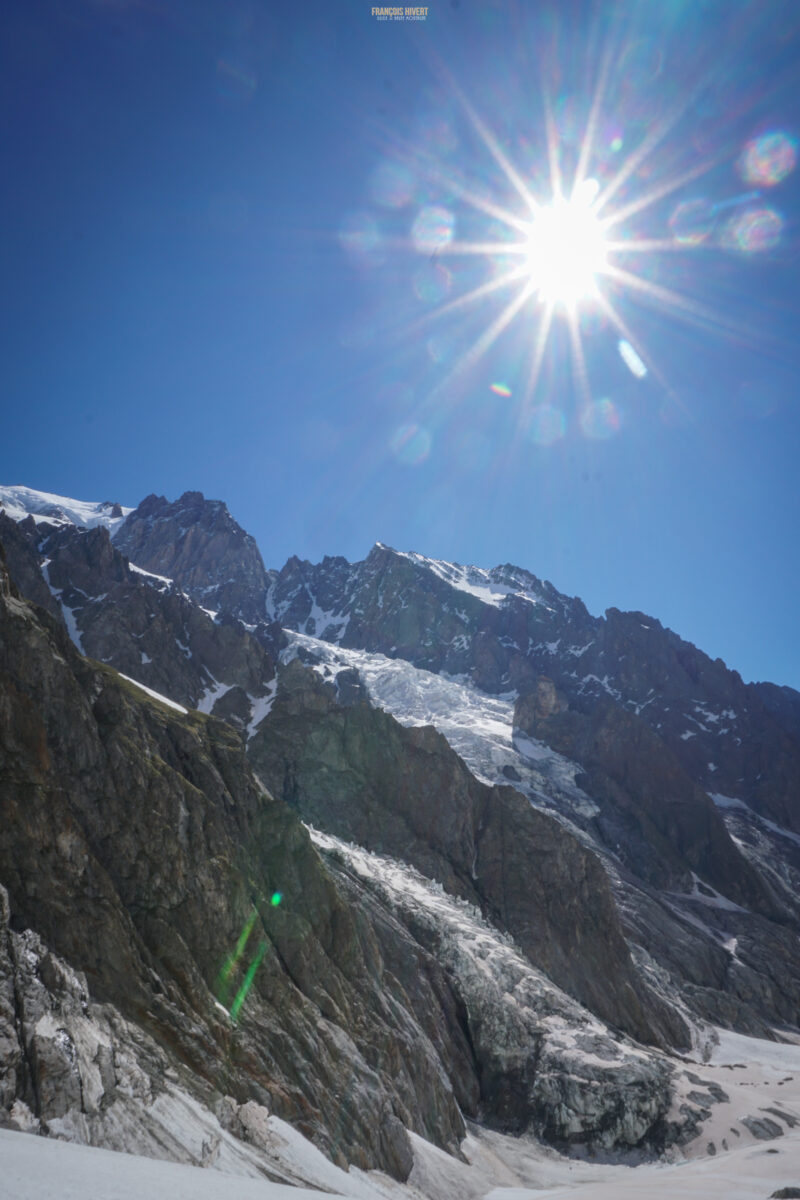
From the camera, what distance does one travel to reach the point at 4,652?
116ft

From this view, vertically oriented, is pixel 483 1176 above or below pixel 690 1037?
below

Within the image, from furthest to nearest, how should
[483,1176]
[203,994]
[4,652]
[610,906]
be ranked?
[610,906], [483,1176], [4,652], [203,994]

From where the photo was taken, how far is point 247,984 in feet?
120

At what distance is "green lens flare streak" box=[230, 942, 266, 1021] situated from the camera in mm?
34250

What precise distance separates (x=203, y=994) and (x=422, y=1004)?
30.1 meters

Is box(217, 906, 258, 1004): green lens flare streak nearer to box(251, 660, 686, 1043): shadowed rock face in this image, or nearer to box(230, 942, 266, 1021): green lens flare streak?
box(230, 942, 266, 1021): green lens flare streak

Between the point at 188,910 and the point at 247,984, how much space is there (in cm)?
538

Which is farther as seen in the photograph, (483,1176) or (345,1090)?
(483,1176)

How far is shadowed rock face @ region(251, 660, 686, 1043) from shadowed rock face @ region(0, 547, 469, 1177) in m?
40.9

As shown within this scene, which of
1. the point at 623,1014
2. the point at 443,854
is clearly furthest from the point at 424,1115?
the point at 443,854

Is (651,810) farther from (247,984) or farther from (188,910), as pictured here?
(188,910)

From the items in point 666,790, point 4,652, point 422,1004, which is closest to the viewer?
point 4,652

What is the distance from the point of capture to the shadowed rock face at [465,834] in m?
84.9

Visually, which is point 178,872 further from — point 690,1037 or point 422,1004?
point 690,1037
